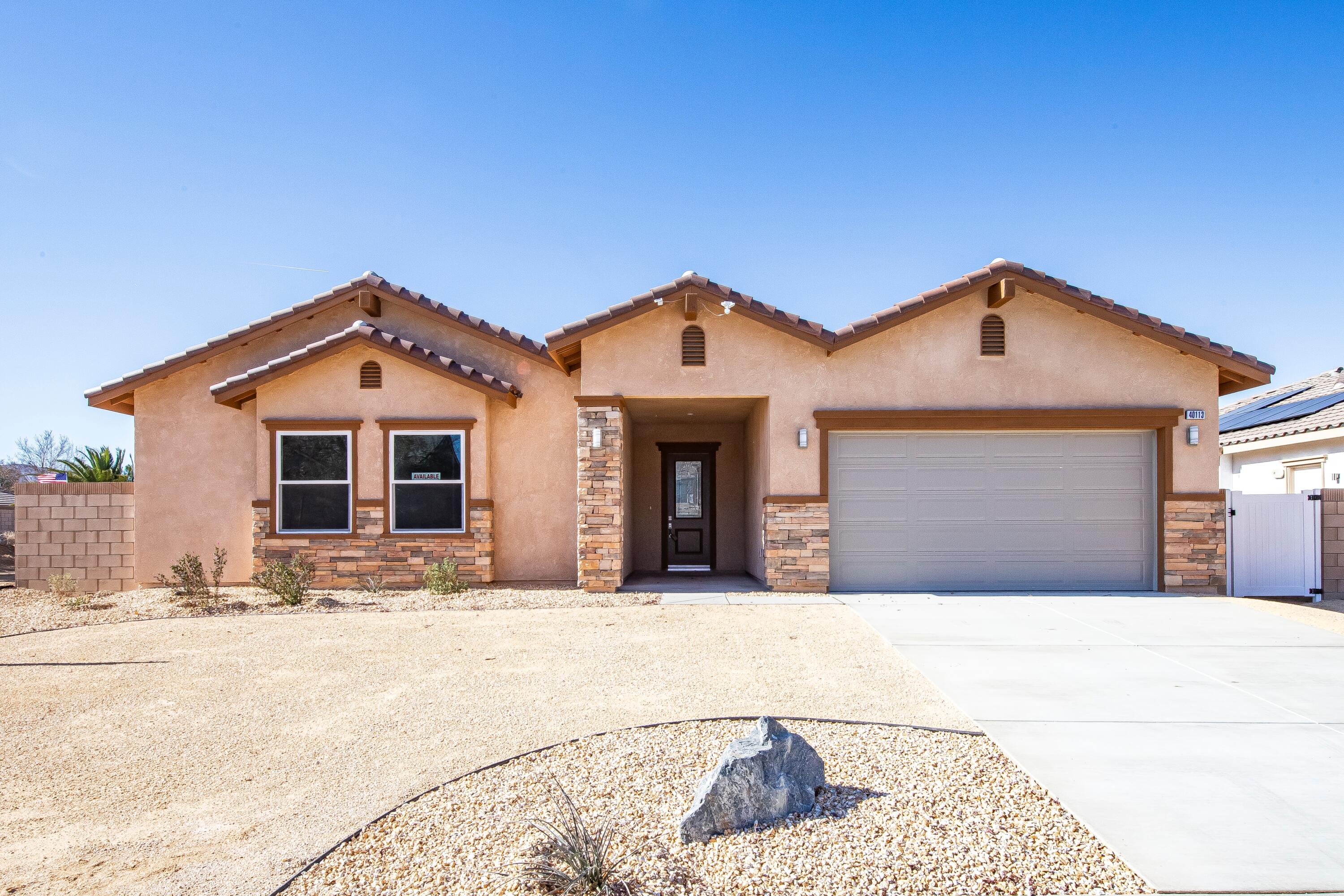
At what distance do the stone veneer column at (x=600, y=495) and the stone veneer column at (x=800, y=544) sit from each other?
7.37ft

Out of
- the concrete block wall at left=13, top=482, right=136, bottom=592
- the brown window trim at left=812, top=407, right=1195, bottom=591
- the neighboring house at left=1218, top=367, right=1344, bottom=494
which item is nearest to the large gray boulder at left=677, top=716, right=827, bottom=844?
the brown window trim at left=812, top=407, right=1195, bottom=591

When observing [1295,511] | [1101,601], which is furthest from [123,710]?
[1295,511]

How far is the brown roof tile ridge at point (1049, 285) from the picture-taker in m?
10.7

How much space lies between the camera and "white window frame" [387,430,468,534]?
12.0 meters

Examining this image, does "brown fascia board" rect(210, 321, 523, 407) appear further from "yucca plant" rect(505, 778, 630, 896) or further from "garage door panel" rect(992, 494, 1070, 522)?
"yucca plant" rect(505, 778, 630, 896)

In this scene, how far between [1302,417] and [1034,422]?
7.92m

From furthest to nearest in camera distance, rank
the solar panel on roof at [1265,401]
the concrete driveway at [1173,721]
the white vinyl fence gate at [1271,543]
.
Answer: the solar panel on roof at [1265,401], the white vinyl fence gate at [1271,543], the concrete driveway at [1173,721]

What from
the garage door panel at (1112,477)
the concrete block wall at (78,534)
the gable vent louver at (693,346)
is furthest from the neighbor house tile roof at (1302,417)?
the concrete block wall at (78,534)

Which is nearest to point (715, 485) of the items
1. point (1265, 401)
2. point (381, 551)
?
→ point (381, 551)

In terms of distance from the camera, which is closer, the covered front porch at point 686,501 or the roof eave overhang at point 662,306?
the roof eave overhang at point 662,306

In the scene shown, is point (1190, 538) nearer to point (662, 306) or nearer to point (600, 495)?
point (662, 306)

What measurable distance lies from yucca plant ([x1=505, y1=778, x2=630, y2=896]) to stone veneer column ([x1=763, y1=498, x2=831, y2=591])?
7864 mm

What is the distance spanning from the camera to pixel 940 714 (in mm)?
5480

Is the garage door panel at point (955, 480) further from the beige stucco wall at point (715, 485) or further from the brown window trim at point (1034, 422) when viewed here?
the beige stucco wall at point (715, 485)
